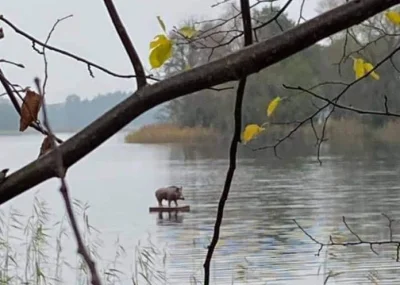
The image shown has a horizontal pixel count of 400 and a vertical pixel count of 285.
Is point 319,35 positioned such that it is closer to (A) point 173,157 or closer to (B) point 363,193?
(B) point 363,193

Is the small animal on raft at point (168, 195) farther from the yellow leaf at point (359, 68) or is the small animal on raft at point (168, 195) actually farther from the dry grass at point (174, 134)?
the yellow leaf at point (359, 68)

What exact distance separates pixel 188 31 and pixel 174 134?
19259 millimetres

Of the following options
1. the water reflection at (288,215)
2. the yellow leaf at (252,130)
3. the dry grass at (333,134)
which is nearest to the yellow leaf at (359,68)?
the yellow leaf at (252,130)

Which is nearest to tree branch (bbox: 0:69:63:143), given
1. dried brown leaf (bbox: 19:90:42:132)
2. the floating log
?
dried brown leaf (bbox: 19:90:42:132)

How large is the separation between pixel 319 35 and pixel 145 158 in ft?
69.9

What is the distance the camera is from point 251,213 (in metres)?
10.7

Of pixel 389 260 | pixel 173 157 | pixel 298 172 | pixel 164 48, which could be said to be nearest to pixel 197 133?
pixel 173 157

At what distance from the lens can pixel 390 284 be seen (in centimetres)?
563

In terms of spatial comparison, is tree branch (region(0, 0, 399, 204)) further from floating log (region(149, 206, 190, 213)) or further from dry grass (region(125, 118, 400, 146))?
dry grass (region(125, 118, 400, 146))

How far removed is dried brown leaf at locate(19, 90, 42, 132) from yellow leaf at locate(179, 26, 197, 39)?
0.36m

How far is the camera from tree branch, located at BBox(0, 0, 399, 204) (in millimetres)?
463

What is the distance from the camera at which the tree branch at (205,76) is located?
0.46m

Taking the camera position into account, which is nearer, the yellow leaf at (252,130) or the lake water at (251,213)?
the yellow leaf at (252,130)

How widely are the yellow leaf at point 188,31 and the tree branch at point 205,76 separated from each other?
1.39ft
